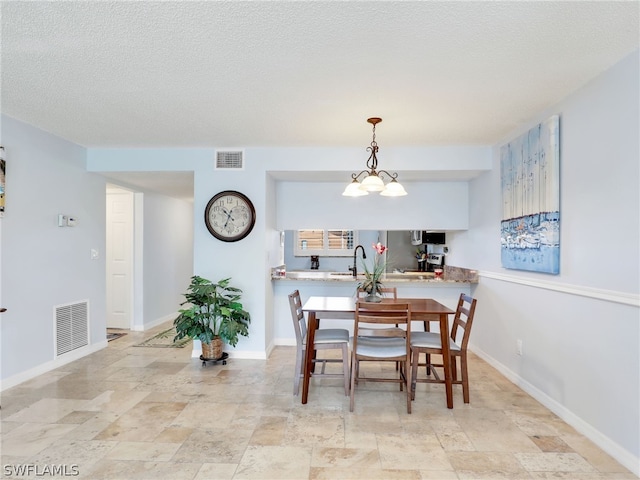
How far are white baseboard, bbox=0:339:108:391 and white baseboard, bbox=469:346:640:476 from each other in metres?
4.41

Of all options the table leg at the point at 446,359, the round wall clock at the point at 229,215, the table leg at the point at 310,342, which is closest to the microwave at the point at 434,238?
the table leg at the point at 446,359

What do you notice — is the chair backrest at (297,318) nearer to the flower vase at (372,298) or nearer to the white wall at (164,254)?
the flower vase at (372,298)

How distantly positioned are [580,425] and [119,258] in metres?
5.83

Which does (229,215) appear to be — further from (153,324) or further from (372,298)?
(153,324)

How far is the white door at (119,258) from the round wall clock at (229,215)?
7.27 feet

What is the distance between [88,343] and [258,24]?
4023 millimetres

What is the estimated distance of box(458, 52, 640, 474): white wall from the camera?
2.07 m

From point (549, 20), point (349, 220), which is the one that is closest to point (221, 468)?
point (549, 20)

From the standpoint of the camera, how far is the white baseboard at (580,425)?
2062 mm

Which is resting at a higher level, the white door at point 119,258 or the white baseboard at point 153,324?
the white door at point 119,258

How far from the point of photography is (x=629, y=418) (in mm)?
2068

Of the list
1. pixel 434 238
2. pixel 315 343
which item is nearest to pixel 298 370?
pixel 315 343

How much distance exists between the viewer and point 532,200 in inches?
118

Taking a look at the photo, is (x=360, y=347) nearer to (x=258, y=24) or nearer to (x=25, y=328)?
(x=258, y=24)
